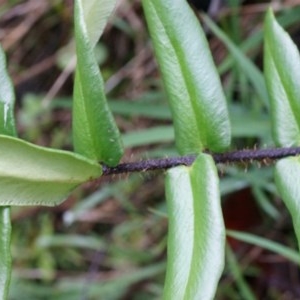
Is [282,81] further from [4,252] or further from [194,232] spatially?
[4,252]

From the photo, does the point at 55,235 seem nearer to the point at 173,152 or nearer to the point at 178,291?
the point at 173,152

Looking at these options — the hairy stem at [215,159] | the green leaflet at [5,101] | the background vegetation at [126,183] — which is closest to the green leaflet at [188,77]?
the hairy stem at [215,159]

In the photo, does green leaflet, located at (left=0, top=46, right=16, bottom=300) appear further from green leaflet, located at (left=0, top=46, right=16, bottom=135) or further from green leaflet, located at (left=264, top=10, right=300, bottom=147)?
green leaflet, located at (left=264, top=10, right=300, bottom=147)

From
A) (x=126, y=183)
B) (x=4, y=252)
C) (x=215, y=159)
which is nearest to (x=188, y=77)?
(x=215, y=159)

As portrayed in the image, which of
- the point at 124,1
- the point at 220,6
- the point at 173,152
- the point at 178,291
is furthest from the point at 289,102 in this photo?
the point at 124,1

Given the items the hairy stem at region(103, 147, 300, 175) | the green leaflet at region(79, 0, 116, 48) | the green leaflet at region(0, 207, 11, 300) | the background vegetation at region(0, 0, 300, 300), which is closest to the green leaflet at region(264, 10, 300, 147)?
the hairy stem at region(103, 147, 300, 175)
